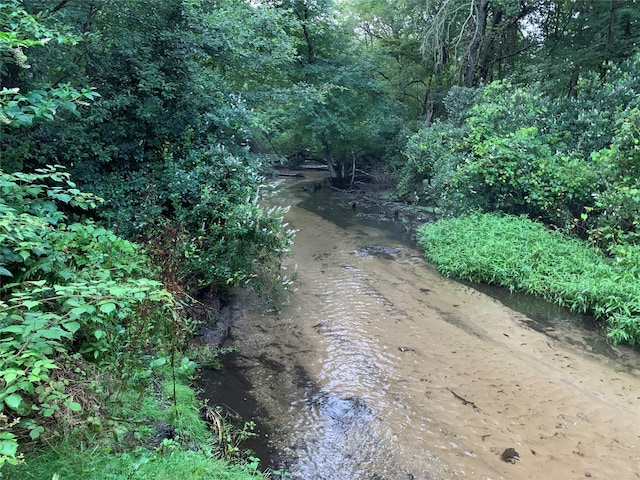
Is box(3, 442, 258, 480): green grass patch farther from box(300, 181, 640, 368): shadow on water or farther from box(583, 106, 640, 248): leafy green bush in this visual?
box(583, 106, 640, 248): leafy green bush

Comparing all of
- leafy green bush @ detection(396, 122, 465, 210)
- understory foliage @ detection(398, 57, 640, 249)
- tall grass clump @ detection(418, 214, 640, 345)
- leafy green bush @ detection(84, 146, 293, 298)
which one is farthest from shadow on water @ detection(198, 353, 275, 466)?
leafy green bush @ detection(396, 122, 465, 210)

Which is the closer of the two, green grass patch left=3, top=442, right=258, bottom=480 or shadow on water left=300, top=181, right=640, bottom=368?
green grass patch left=3, top=442, right=258, bottom=480

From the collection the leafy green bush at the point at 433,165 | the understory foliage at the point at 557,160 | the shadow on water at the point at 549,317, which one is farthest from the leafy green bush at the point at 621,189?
the leafy green bush at the point at 433,165

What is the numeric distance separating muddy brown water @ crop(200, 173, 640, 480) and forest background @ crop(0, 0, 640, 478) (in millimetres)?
654

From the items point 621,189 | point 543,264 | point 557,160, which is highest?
point 557,160

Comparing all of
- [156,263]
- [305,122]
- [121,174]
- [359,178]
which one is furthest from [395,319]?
[359,178]

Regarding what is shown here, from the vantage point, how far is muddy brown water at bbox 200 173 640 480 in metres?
3.84

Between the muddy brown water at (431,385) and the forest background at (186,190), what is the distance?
0.65 meters

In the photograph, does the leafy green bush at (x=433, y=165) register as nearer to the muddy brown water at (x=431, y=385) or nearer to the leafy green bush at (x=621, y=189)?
the leafy green bush at (x=621, y=189)

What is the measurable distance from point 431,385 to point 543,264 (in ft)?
13.5

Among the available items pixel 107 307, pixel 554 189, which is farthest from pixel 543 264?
pixel 107 307

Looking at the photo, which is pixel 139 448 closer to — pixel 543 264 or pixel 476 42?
pixel 543 264

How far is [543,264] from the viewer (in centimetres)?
757

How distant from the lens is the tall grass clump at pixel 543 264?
624 centimetres
